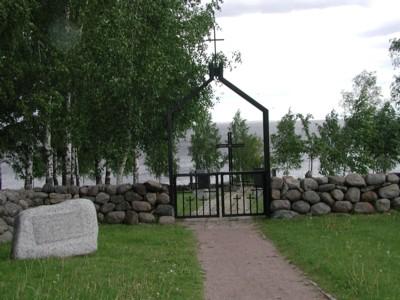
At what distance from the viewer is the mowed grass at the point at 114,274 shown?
22.6ft

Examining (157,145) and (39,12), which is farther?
(157,145)

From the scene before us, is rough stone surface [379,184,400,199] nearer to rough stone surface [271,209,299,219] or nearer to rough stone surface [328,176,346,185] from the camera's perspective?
rough stone surface [328,176,346,185]

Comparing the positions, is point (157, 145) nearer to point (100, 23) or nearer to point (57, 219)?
point (100, 23)

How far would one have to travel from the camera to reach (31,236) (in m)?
9.39

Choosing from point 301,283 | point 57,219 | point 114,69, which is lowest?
point 301,283

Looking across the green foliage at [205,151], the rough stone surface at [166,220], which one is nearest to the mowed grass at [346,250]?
the rough stone surface at [166,220]

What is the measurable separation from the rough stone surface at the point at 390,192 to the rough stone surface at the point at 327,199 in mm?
1144

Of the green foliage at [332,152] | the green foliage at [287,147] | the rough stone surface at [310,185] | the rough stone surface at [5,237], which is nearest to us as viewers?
the rough stone surface at [5,237]

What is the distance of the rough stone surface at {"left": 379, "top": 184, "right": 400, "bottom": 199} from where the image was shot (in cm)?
1450

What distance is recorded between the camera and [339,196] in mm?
14484

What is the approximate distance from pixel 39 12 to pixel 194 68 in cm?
676

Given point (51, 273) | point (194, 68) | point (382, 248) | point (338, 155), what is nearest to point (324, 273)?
point (382, 248)

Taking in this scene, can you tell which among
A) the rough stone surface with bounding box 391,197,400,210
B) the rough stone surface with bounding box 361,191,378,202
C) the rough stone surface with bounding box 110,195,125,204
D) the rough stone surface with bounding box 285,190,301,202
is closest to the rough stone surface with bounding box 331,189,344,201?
the rough stone surface with bounding box 361,191,378,202

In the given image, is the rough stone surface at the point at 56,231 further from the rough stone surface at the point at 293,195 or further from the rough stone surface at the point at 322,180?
the rough stone surface at the point at 322,180
